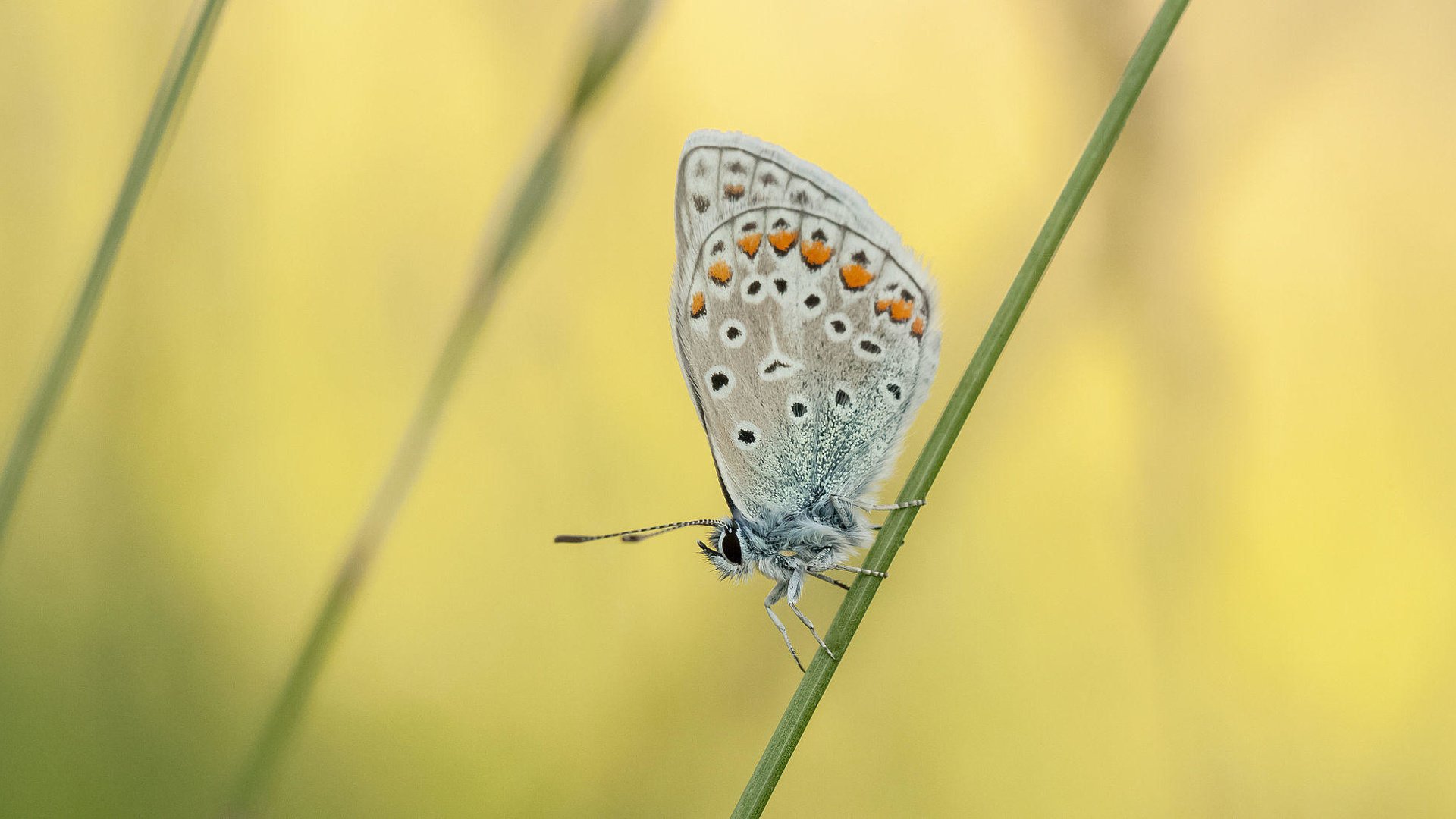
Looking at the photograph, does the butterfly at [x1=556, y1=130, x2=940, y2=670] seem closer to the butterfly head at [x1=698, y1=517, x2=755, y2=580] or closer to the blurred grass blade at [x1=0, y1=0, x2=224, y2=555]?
the butterfly head at [x1=698, y1=517, x2=755, y2=580]

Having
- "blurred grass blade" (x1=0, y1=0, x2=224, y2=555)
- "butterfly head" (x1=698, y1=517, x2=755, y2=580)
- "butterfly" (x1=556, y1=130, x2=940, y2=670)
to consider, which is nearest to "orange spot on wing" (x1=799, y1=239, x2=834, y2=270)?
"butterfly" (x1=556, y1=130, x2=940, y2=670)

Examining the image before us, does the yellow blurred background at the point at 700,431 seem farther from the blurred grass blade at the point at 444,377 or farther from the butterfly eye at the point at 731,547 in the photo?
the blurred grass blade at the point at 444,377

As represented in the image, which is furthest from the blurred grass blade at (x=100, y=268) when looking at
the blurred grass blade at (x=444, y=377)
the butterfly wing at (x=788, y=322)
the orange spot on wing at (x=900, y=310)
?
the orange spot on wing at (x=900, y=310)

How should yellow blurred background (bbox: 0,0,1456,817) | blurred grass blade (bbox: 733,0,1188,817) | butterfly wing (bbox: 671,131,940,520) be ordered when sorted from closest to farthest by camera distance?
blurred grass blade (bbox: 733,0,1188,817), butterfly wing (bbox: 671,131,940,520), yellow blurred background (bbox: 0,0,1456,817)

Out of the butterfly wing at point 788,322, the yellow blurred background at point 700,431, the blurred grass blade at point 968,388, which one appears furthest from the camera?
the yellow blurred background at point 700,431

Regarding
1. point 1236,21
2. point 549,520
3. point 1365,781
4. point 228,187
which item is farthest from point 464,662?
point 1236,21

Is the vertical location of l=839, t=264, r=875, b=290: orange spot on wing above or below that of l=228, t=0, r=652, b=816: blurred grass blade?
above
